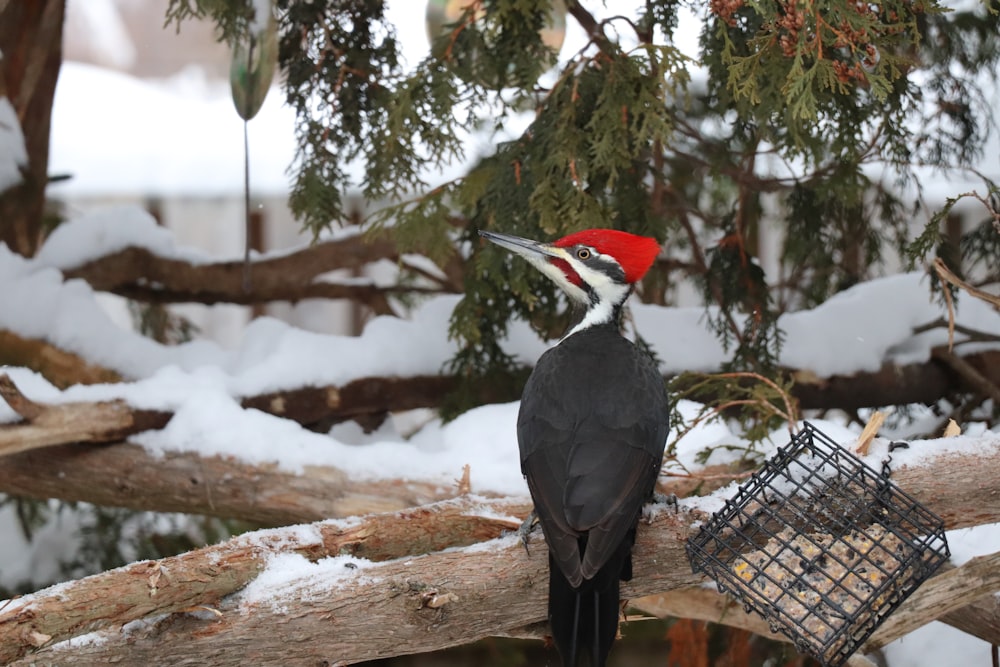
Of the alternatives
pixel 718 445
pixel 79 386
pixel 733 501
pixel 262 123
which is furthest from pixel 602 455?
pixel 262 123

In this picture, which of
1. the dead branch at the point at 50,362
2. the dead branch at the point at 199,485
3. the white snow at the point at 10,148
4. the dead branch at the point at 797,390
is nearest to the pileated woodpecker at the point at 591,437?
the dead branch at the point at 199,485

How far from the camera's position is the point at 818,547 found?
87.3 inches

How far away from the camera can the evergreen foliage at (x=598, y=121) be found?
2.96 metres

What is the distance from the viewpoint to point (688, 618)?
3.38 meters

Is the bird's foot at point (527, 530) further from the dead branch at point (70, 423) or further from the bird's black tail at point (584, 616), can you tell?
the dead branch at point (70, 423)

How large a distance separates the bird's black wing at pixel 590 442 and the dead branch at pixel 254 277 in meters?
2.42

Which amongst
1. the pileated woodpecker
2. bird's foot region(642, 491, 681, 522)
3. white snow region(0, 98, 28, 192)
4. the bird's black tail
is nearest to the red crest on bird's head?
the pileated woodpecker

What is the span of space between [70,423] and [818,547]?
2.36m

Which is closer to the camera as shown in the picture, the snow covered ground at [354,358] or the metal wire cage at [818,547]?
the metal wire cage at [818,547]

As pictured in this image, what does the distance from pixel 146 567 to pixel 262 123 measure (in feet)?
18.4

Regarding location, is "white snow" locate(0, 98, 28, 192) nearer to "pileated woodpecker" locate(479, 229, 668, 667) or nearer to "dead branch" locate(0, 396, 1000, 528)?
"dead branch" locate(0, 396, 1000, 528)

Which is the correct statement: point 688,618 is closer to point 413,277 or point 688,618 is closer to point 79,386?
point 79,386

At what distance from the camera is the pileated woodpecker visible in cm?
217

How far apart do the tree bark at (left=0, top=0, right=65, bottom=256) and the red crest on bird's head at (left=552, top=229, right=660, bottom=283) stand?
→ 8.86 feet
